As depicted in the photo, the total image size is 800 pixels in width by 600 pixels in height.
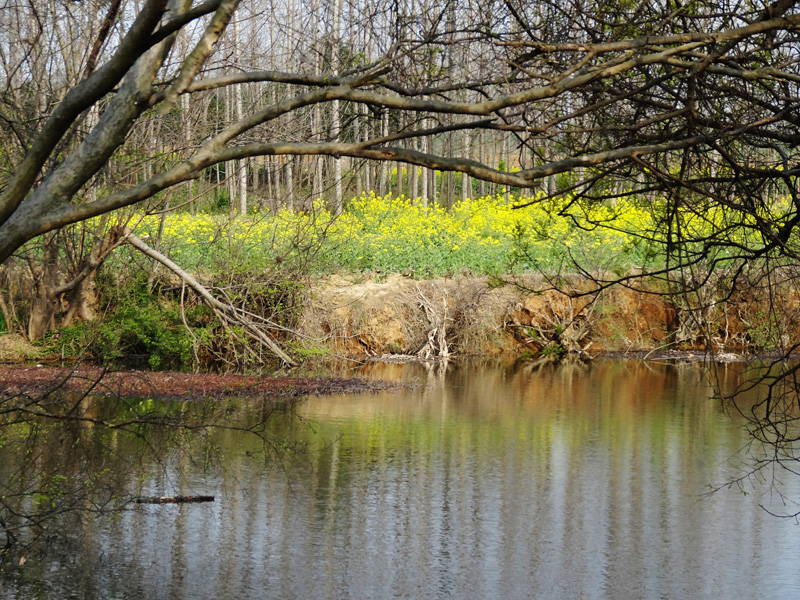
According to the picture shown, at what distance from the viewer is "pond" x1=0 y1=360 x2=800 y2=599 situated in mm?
5902

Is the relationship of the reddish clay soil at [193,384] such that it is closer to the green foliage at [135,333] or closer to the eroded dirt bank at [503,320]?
the green foliage at [135,333]

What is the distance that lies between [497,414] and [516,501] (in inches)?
157

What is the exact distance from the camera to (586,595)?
18.9 feet

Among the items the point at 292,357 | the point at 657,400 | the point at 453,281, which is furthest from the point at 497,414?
the point at 453,281

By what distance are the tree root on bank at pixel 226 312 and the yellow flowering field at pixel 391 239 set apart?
0.52m

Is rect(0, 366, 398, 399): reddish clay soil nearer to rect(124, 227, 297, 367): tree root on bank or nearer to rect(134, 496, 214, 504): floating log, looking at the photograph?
rect(124, 227, 297, 367): tree root on bank

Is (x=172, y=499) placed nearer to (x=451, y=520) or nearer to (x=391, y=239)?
(x=451, y=520)

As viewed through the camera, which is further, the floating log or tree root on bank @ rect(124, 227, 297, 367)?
tree root on bank @ rect(124, 227, 297, 367)

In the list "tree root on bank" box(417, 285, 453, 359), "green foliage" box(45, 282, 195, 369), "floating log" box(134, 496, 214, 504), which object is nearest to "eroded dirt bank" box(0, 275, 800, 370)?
"tree root on bank" box(417, 285, 453, 359)

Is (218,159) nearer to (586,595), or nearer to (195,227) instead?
(586,595)

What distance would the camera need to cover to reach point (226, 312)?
14.0 m

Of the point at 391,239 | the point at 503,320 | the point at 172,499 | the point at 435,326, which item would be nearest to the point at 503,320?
the point at 503,320

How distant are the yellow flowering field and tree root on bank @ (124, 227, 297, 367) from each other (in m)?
0.52

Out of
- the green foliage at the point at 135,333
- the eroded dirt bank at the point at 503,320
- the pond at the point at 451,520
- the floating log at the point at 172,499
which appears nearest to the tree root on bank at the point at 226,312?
the green foliage at the point at 135,333
